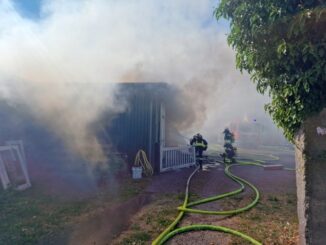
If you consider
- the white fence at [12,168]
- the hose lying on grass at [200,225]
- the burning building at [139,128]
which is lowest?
the hose lying on grass at [200,225]

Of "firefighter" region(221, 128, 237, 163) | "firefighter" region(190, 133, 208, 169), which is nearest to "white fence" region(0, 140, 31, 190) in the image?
"firefighter" region(190, 133, 208, 169)

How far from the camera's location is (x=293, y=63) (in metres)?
3.42

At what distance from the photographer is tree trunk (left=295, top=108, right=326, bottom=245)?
3.64 m

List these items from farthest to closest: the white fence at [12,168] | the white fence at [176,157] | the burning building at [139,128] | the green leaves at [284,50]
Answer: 1. the white fence at [176,157]
2. the burning building at [139,128]
3. the white fence at [12,168]
4. the green leaves at [284,50]

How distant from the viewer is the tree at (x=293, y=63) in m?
3.25

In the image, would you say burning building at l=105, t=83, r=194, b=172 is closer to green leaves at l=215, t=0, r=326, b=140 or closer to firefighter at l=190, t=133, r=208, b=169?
firefighter at l=190, t=133, r=208, b=169

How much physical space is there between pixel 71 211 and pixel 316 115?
16.6ft

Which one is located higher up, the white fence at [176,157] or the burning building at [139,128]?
the burning building at [139,128]

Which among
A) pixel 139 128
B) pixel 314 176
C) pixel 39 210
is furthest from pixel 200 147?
pixel 314 176

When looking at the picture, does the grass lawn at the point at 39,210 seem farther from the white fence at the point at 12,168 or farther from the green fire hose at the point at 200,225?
the green fire hose at the point at 200,225

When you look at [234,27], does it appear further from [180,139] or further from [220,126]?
[220,126]

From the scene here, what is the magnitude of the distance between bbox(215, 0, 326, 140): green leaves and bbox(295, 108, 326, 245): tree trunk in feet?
0.58

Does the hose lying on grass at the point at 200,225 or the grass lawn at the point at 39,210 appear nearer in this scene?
the hose lying on grass at the point at 200,225

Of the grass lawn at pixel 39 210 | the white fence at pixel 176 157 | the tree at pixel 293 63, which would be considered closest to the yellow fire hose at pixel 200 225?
the tree at pixel 293 63
